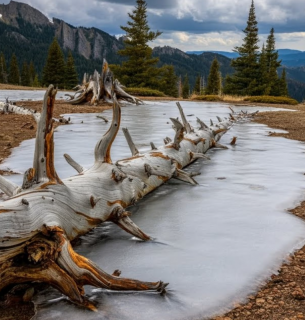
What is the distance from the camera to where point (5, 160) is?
18.7ft

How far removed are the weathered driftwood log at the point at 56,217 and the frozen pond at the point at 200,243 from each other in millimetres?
120

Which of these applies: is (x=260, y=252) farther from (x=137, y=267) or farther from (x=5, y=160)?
(x=5, y=160)

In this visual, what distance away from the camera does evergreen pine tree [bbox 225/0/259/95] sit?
4288 cm

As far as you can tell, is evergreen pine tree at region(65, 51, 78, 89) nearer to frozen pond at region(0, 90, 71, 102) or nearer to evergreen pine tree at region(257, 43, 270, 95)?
evergreen pine tree at region(257, 43, 270, 95)

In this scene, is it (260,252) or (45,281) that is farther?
(260,252)

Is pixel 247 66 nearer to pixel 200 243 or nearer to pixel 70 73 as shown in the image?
pixel 70 73

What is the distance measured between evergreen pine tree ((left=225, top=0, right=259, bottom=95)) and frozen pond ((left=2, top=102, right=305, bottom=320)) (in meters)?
39.1

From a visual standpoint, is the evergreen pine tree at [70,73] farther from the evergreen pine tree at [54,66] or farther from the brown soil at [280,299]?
the brown soil at [280,299]

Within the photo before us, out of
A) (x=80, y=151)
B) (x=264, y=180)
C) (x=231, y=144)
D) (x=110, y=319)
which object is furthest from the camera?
(x=231, y=144)

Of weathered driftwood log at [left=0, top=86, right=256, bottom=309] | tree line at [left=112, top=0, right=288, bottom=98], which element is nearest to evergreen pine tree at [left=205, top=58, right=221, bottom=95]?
tree line at [left=112, top=0, right=288, bottom=98]

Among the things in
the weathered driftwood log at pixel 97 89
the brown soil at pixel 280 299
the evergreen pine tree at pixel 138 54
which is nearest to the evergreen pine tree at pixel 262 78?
the evergreen pine tree at pixel 138 54

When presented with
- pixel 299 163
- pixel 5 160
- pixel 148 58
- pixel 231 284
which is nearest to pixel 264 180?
pixel 299 163

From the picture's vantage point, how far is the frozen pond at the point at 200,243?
7.14 ft

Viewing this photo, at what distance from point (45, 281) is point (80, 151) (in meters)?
4.52
